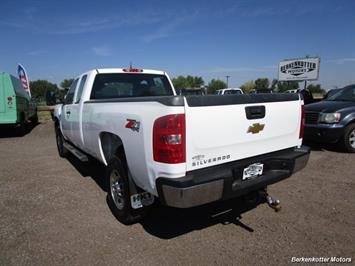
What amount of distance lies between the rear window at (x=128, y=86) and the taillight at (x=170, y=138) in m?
2.66

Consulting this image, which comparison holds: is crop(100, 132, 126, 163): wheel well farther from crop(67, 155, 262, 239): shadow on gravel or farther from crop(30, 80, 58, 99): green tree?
crop(30, 80, 58, 99): green tree

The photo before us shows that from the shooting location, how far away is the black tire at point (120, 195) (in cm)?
337

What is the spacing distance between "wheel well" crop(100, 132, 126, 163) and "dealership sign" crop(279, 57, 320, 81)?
32.0 m

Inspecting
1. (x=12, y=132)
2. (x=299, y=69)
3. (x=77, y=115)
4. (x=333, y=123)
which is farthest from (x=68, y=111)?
(x=299, y=69)

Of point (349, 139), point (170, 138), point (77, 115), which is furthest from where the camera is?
point (349, 139)

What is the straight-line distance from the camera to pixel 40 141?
10.6m

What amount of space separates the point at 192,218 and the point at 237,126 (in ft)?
4.93

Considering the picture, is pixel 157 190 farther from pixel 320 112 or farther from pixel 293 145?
pixel 320 112

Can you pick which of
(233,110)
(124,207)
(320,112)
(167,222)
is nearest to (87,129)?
(124,207)

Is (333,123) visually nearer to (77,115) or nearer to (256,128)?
(256,128)

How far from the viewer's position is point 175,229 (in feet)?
11.3

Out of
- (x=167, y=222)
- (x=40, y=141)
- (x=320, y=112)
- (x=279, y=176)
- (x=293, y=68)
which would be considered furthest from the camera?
(x=293, y=68)

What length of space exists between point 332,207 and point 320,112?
12.9ft

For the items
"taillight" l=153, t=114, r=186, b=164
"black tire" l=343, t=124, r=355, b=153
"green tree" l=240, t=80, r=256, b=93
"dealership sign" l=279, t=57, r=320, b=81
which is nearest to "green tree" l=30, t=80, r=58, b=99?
"green tree" l=240, t=80, r=256, b=93
